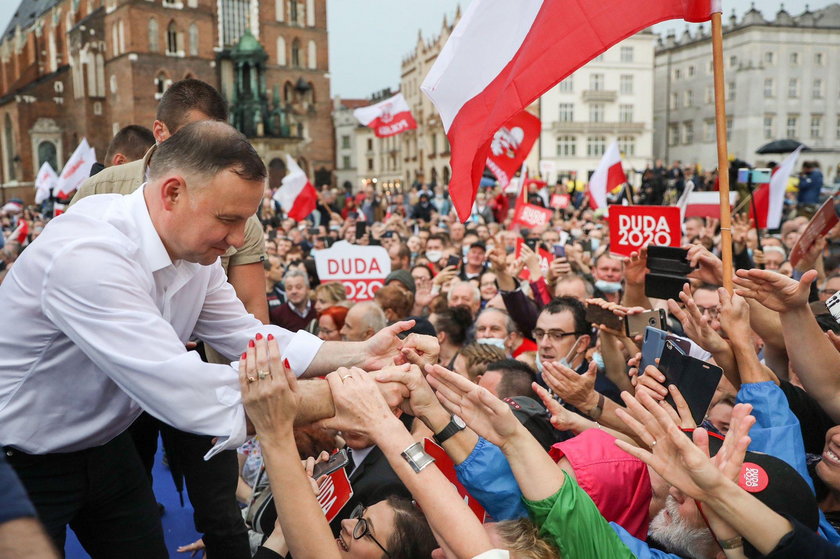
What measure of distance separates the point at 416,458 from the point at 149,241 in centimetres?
110

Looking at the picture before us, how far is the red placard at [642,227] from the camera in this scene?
607 centimetres

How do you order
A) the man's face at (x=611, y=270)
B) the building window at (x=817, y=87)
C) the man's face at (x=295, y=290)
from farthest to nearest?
1. the building window at (x=817, y=87)
2. the man's face at (x=611, y=270)
3. the man's face at (x=295, y=290)

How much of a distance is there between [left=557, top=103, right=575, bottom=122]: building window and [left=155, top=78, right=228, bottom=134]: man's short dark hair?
5846 centimetres

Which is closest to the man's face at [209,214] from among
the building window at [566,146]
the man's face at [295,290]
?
the man's face at [295,290]

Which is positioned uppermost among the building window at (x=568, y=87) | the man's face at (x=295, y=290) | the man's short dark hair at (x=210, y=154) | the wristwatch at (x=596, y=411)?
the building window at (x=568, y=87)

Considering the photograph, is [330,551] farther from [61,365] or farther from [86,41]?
[86,41]

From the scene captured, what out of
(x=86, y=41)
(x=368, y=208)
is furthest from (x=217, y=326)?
(x=86, y=41)

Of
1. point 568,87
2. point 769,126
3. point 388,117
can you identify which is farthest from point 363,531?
point 769,126

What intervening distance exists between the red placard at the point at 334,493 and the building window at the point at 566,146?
58.7m

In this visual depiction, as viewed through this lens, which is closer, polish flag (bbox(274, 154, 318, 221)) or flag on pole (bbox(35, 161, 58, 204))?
Result: polish flag (bbox(274, 154, 318, 221))

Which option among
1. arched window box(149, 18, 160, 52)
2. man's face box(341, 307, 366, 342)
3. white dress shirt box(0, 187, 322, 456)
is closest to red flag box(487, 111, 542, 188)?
man's face box(341, 307, 366, 342)

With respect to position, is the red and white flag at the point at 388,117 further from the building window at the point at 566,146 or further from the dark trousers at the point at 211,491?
the building window at the point at 566,146

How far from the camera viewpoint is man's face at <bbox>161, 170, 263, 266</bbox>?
222cm

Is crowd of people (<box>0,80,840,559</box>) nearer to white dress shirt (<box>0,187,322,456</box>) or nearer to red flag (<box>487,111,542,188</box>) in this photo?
white dress shirt (<box>0,187,322,456</box>)
